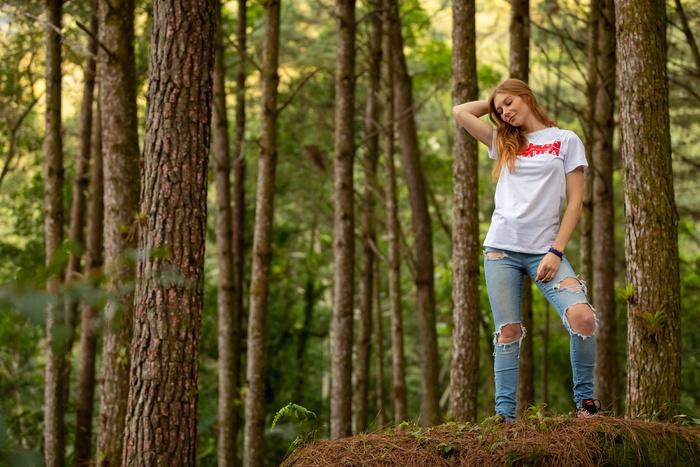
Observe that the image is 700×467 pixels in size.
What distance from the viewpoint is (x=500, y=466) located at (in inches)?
159

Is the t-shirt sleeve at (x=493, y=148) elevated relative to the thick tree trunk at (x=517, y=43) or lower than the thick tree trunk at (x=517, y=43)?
lower

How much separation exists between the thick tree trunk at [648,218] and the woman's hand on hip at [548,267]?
1.05 meters

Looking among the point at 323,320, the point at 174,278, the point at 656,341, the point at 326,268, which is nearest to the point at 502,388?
the point at 656,341

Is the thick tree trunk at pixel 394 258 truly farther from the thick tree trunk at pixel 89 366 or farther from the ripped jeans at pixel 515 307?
the ripped jeans at pixel 515 307

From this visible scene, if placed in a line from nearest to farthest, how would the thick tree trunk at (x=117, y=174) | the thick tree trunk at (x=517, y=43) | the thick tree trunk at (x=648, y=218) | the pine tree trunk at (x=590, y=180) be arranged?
the thick tree trunk at (x=648, y=218), the thick tree trunk at (x=117, y=174), the thick tree trunk at (x=517, y=43), the pine tree trunk at (x=590, y=180)

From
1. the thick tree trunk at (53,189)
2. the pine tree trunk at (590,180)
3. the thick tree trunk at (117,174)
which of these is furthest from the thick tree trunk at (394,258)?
the thick tree trunk at (117,174)

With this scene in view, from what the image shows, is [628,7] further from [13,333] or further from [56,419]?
[56,419]

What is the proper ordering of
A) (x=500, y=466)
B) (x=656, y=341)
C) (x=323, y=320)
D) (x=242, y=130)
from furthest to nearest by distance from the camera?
(x=323, y=320) → (x=242, y=130) → (x=656, y=341) → (x=500, y=466)

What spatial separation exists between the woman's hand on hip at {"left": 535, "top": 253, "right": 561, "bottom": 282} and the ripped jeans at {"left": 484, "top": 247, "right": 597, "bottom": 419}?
6 cm

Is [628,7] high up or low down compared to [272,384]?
up

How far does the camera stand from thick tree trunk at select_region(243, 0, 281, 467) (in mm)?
10430

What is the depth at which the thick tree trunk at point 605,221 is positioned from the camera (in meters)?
12.0

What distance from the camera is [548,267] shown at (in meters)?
4.63

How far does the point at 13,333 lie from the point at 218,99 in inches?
461
